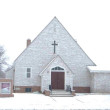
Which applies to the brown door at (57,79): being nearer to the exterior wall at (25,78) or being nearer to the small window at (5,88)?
the exterior wall at (25,78)

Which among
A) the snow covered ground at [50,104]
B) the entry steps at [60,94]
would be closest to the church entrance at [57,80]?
A: the entry steps at [60,94]

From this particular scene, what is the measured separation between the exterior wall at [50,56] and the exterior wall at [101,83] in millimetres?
1670

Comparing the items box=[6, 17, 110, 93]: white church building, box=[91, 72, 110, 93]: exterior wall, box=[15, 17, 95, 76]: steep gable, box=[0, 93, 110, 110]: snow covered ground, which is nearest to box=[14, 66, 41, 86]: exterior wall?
box=[6, 17, 110, 93]: white church building

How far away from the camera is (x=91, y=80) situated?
35156 millimetres

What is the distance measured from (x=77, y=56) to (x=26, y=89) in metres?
8.09

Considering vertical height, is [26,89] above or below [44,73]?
below

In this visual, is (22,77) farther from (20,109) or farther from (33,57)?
(20,109)

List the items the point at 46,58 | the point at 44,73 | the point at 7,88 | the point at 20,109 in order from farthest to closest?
the point at 46,58
the point at 44,73
the point at 7,88
the point at 20,109

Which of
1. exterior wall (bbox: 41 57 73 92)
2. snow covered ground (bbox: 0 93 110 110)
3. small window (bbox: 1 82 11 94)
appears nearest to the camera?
snow covered ground (bbox: 0 93 110 110)

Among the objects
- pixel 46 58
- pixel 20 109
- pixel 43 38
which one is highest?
pixel 43 38

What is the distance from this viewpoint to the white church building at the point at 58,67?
34250 millimetres

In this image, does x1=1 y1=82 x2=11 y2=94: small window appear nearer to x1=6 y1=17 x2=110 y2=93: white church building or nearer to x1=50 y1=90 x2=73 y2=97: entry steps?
x1=50 y1=90 x2=73 y2=97: entry steps

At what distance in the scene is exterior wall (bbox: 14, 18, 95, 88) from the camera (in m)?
34.6

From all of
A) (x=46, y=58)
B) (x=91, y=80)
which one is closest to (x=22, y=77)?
(x=46, y=58)
